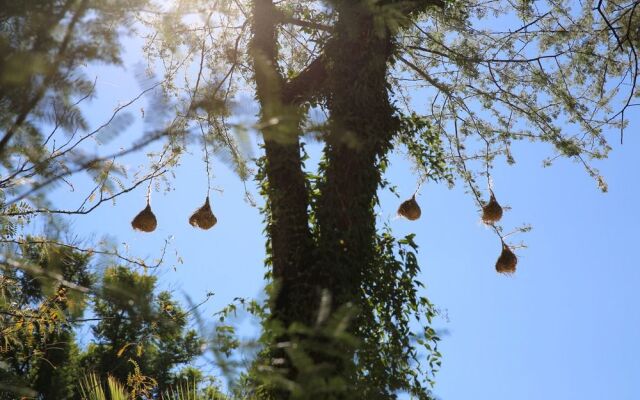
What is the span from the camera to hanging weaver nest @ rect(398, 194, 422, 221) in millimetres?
6328

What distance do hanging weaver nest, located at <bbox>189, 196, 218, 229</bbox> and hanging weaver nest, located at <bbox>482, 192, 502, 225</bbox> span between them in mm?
2446

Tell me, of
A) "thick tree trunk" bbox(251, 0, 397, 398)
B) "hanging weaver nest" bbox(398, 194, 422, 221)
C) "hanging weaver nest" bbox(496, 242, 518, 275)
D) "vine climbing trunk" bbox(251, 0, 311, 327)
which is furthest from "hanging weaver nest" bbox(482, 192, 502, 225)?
"vine climbing trunk" bbox(251, 0, 311, 327)

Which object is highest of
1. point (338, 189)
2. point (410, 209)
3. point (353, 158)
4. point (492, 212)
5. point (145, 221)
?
point (410, 209)

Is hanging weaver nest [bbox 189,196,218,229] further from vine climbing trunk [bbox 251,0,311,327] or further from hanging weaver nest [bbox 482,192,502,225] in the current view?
hanging weaver nest [bbox 482,192,502,225]

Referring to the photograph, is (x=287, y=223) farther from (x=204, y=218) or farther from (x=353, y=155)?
(x=204, y=218)

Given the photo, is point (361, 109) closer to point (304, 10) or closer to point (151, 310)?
point (304, 10)

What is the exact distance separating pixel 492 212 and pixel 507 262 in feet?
1.82

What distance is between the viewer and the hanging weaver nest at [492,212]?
607 cm

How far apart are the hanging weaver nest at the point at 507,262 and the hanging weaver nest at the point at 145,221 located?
2.98 metres

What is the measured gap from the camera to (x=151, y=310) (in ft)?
5.13

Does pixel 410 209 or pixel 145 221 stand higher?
pixel 410 209

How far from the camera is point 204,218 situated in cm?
574

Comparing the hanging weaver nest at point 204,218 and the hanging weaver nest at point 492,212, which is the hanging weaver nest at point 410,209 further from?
the hanging weaver nest at point 204,218

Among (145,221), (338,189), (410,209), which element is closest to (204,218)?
(145,221)
